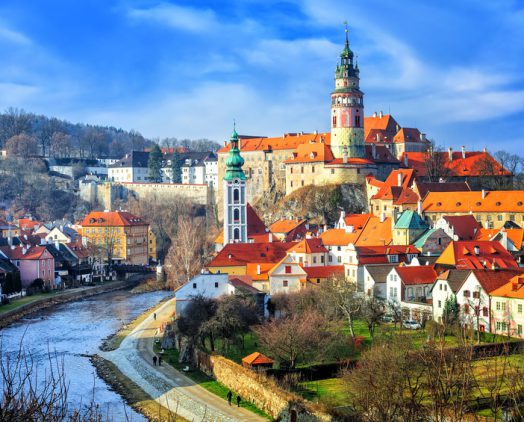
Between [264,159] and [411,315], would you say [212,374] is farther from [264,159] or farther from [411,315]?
[264,159]

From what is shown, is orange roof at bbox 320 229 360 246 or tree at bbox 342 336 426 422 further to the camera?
orange roof at bbox 320 229 360 246

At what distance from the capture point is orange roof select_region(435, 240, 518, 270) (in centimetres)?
3950

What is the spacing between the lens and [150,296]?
5822 centimetres

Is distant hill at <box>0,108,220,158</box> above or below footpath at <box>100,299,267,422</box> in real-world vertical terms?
above

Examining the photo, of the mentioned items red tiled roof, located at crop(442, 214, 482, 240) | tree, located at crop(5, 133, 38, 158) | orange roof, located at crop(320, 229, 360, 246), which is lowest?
orange roof, located at crop(320, 229, 360, 246)

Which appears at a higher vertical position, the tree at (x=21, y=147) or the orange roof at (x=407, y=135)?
the tree at (x=21, y=147)

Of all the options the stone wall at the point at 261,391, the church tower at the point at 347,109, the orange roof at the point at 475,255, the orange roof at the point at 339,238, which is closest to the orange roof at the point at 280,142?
the church tower at the point at 347,109

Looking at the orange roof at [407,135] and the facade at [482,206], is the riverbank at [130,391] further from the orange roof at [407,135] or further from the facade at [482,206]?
the orange roof at [407,135]

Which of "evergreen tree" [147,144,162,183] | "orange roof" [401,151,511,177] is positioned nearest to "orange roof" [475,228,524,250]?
"orange roof" [401,151,511,177]

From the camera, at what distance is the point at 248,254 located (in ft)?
159

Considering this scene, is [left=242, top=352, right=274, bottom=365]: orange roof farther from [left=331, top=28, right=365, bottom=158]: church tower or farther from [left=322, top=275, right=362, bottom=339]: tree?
[left=331, top=28, right=365, bottom=158]: church tower

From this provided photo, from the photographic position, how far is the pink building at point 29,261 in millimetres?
57906

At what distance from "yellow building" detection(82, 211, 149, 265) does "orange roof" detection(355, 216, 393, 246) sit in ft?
99.8

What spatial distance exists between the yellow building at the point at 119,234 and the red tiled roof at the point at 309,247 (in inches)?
1166
